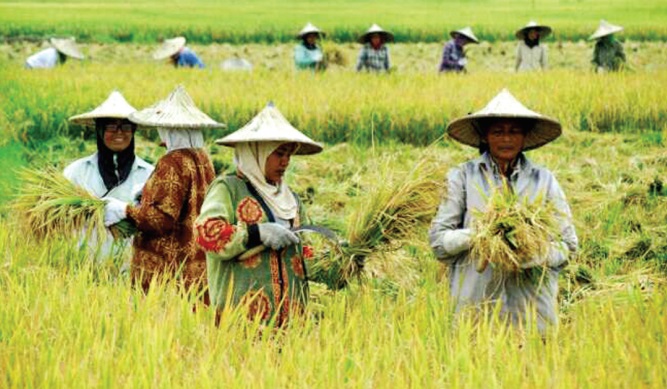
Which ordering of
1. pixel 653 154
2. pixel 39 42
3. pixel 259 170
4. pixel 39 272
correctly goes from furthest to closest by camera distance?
1. pixel 39 42
2. pixel 653 154
3. pixel 39 272
4. pixel 259 170

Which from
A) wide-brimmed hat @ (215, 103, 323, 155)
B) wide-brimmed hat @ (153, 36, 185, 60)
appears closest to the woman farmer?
wide-brimmed hat @ (215, 103, 323, 155)

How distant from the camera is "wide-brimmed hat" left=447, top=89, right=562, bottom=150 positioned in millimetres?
3646

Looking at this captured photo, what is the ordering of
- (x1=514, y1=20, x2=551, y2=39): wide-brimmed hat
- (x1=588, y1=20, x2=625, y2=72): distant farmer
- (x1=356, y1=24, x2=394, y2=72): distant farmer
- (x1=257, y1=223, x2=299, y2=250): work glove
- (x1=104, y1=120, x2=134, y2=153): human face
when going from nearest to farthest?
(x1=257, y1=223, x2=299, y2=250): work glove → (x1=104, y1=120, x2=134, y2=153): human face → (x1=588, y1=20, x2=625, y2=72): distant farmer → (x1=514, y1=20, x2=551, y2=39): wide-brimmed hat → (x1=356, y1=24, x2=394, y2=72): distant farmer

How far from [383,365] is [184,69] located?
9.77 meters

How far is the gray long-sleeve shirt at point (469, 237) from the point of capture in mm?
3465

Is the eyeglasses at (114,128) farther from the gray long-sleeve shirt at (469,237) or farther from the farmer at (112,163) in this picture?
the gray long-sleeve shirt at (469,237)

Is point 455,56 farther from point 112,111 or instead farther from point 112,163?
point 112,163

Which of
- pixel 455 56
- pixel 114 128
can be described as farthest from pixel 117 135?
pixel 455 56

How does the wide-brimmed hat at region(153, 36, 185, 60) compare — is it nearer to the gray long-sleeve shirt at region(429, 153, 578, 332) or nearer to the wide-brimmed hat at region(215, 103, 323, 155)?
the wide-brimmed hat at region(215, 103, 323, 155)

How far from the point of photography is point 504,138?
3.66m

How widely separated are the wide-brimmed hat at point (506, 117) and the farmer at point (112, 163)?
157 centimetres

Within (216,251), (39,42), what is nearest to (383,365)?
(216,251)

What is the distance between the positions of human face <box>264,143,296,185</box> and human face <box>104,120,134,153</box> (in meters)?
1.49

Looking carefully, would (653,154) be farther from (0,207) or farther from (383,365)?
(383,365)
